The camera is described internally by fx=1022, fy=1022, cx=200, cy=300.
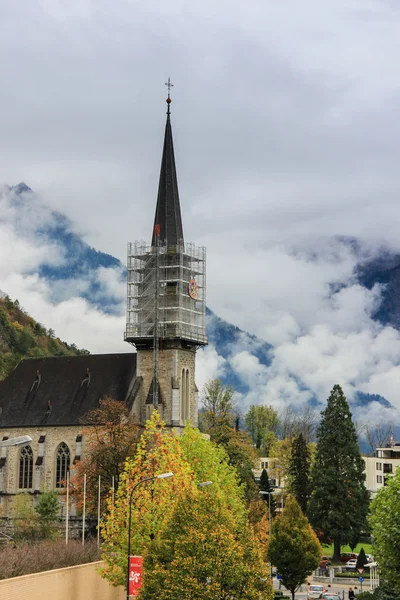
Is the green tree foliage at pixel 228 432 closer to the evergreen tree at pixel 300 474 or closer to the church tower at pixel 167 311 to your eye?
the evergreen tree at pixel 300 474

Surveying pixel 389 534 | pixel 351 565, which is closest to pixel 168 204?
pixel 351 565

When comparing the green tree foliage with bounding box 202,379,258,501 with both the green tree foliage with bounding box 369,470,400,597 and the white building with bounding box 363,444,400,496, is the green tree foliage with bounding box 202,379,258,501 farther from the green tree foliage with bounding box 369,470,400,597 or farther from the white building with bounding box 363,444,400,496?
the green tree foliage with bounding box 369,470,400,597

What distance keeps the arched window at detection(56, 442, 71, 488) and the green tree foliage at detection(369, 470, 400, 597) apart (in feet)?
185

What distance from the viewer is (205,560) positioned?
3862 centimetres

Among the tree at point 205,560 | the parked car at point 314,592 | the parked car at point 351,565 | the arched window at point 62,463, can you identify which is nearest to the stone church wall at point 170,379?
the arched window at point 62,463

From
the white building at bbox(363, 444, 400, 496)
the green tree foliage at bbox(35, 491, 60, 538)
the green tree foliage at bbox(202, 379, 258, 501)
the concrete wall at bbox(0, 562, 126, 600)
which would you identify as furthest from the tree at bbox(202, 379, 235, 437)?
the concrete wall at bbox(0, 562, 126, 600)

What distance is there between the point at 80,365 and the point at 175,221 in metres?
17.1

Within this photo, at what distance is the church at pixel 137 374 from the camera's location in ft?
311

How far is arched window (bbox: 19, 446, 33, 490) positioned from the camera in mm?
97375

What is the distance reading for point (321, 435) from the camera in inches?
3947

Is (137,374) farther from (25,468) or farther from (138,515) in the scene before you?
(138,515)

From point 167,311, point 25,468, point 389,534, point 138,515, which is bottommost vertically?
point 389,534

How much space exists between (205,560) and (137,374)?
57.6 m

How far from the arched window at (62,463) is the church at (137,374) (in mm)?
94
